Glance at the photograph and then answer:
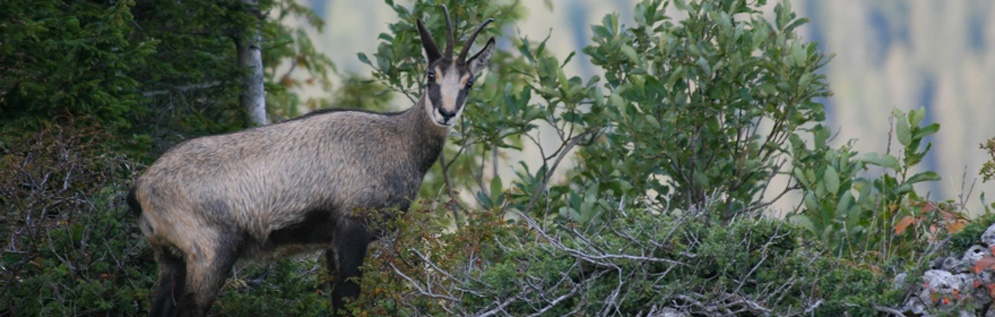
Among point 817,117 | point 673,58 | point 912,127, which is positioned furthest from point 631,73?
point 912,127

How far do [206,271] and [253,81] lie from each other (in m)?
4.56

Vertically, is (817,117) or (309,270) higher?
(817,117)

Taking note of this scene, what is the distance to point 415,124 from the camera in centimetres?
831

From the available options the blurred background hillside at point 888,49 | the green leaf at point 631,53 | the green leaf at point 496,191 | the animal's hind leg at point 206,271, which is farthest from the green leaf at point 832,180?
the blurred background hillside at point 888,49

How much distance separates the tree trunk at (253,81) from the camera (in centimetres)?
1165

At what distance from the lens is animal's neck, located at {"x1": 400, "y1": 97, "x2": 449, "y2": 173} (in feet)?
27.0

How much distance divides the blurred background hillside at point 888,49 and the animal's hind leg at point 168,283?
9526 cm

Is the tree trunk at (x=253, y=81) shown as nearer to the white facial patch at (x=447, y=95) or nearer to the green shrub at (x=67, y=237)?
the green shrub at (x=67, y=237)

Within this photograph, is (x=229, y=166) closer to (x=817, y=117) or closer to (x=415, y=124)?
(x=415, y=124)

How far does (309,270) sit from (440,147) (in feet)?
5.38

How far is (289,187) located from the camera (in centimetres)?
782

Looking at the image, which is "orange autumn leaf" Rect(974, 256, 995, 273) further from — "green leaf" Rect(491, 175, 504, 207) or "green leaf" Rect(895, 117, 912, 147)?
"green leaf" Rect(491, 175, 504, 207)

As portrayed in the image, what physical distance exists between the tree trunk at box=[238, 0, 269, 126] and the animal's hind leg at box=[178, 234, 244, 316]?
166 inches

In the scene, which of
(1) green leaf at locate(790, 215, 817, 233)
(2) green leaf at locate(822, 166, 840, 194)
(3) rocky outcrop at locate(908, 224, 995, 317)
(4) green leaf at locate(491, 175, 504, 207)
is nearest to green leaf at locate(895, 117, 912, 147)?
(2) green leaf at locate(822, 166, 840, 194)
